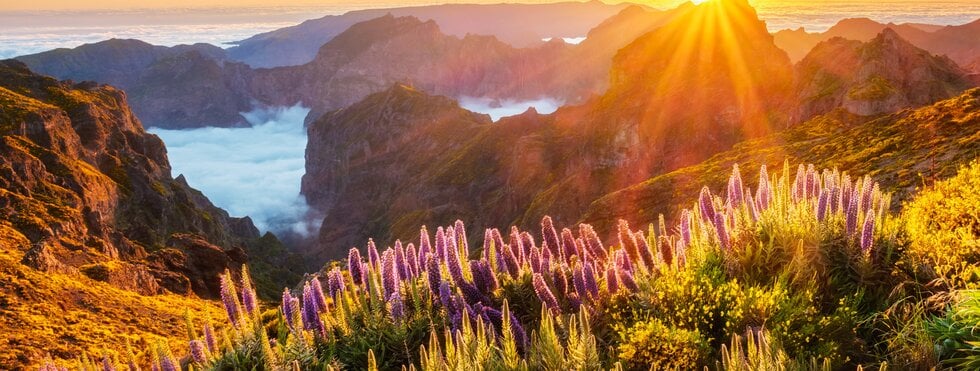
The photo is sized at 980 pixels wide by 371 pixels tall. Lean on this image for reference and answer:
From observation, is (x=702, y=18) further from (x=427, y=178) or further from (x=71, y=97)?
(x=71, y=97)

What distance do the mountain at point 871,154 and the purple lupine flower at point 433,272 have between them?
7.64 meters

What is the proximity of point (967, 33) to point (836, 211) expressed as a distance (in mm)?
229423

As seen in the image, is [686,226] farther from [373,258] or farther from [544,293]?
[373,258]

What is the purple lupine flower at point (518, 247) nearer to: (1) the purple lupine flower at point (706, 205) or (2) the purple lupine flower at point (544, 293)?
(2) the purple lupine flower at point (544, 293)

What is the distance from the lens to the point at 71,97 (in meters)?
107

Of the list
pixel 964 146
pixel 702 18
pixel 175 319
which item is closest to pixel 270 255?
pixel 702 18

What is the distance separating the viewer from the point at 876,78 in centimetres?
5959

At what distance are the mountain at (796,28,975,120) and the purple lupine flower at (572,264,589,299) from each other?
5479 cm

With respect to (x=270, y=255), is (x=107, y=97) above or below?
above

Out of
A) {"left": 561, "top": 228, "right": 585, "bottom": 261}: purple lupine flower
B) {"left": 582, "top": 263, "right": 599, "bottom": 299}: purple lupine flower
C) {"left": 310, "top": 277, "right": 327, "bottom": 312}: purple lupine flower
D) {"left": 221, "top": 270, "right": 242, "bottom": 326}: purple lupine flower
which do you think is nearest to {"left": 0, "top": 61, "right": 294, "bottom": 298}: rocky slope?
{"left": 221, "top": 270, "right": 242, "bottom": 326}: purple lupine flower

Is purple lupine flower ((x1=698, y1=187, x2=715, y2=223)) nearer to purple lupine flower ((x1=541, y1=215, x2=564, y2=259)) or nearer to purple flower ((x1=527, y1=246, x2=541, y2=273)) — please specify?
purple lupine flower ((x1=541, y1=215, x2=564, y2=259))

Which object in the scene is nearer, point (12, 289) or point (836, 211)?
point (836, 211)

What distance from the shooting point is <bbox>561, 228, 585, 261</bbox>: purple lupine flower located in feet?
31.6

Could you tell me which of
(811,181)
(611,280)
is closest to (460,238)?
(611,280)
